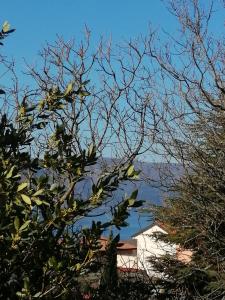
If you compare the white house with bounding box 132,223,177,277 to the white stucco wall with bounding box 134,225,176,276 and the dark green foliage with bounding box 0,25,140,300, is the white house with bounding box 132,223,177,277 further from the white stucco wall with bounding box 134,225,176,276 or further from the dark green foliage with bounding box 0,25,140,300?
the dark green foliage with bounding box 0,25,140,300

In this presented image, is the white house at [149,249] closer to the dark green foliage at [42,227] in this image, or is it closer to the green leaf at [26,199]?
the dark green foliage at [42,227]

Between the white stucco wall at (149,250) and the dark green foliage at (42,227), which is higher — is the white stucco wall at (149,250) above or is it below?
below

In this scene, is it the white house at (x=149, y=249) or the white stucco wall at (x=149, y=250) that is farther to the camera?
the white house at (x=149, y=249)

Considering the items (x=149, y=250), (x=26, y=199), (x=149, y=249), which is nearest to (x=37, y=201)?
(x=26, y=199)

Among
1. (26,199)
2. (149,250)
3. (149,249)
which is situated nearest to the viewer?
(26,199)

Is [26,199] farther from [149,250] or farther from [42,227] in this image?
[149,250]

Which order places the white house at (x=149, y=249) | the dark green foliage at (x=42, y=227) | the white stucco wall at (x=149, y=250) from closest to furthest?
the dark green foliage at (x=42, y=227) → the white stucco wall at (x=149, y=250) → the white house at (x=149, y=249)

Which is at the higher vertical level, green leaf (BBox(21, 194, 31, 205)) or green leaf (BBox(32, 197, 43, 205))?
green leaf (BBox(21, 194, 31, 205))

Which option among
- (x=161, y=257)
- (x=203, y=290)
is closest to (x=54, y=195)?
(x=203, y=290)

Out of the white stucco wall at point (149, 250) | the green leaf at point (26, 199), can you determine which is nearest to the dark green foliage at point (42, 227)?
the green leaf at point (26, 199)

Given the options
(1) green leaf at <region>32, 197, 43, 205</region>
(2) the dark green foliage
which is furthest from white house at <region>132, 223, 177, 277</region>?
(1) green leaf at <region>32, 197, 43, 205</region>

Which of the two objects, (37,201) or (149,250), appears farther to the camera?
(149,250)

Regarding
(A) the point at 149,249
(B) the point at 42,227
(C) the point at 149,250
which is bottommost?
(A) the point at 149,249

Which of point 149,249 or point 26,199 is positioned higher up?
point 26,199
